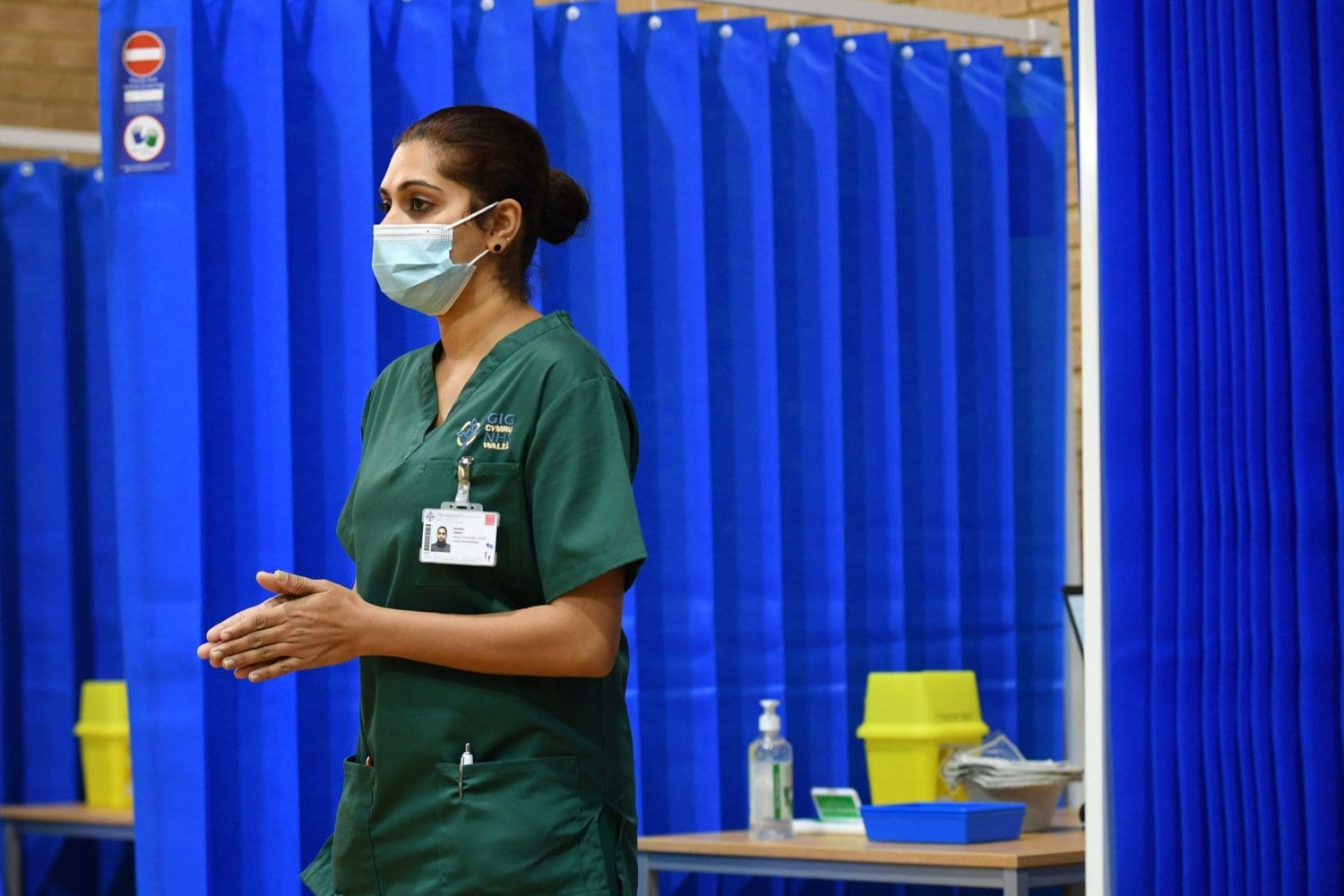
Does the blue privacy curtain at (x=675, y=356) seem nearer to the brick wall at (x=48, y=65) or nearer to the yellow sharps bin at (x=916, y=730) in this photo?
the yellow sharps bin at (x=916, y=730)

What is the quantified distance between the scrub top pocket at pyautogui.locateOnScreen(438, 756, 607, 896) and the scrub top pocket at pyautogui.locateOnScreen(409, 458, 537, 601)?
154 mm

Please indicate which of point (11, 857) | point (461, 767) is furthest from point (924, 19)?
point (11, 857)

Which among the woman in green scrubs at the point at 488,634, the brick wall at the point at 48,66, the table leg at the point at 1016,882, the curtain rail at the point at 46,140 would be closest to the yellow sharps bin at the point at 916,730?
the table leg at the point at 1016,882

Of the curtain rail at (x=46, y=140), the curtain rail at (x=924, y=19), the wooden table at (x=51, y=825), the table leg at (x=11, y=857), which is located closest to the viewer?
the curtain rail at (x=924, y=19)

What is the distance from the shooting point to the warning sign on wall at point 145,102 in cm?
299

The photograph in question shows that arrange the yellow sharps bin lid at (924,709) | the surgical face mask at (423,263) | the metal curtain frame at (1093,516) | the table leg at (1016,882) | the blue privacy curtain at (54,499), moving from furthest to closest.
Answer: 1. the blue privacy curtain at (54,499)
2. the yellow sharps bin lid at (924,709)
3. the table leg at (1016,882)
4. the metal curtain frame at (1093,516)
5. the surgical face mask at (423,263)

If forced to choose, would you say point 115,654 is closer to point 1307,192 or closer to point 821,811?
point 821,811

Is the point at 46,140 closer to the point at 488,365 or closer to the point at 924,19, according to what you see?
the point at 924,19

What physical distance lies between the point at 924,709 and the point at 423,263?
5.52ft

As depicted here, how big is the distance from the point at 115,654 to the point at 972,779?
2123mm

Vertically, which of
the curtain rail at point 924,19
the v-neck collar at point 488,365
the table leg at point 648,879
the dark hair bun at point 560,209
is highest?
the curtain rail at point 924,19

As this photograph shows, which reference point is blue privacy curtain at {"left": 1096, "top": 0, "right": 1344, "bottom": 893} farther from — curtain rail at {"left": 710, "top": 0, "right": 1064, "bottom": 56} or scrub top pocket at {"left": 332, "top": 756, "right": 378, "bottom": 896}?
curtain rail at {"left": 710, "top": 0, "right": 1064, "bottom": 56}

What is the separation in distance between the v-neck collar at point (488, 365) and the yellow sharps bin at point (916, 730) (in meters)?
1.59

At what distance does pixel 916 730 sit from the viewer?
3172 millimetres
